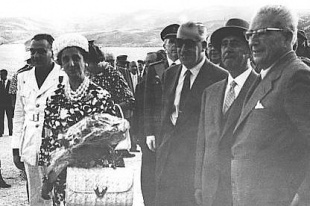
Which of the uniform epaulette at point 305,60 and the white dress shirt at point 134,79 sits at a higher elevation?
the uniform epaulette at point 305,60

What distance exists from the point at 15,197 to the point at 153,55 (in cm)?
162

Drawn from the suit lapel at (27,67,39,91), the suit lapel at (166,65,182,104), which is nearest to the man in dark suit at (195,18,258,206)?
the suit lapel at (166,65,182,104)

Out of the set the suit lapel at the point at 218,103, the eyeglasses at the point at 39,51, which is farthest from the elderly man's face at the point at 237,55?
the eyeglasses at the point at 39,51

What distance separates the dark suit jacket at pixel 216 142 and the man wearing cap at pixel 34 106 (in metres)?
0.86

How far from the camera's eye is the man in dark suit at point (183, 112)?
271 centimetres

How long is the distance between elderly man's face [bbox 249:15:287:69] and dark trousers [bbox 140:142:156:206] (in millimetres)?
1472

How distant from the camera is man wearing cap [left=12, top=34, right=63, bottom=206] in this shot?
2959 millimetres

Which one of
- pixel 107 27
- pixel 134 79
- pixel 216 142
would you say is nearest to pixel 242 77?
pixel 216 142

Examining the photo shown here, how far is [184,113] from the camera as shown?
109 inches

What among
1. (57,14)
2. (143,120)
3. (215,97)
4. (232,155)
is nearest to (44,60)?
(57,14)

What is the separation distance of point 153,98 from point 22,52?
87cm

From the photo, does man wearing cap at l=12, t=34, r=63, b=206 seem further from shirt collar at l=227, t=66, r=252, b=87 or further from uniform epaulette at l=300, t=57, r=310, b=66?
uniform epaulette at l=300, t=57, r=310, b=66

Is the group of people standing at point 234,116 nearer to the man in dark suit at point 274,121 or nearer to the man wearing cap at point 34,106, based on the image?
the man in dark suit at point 274,121

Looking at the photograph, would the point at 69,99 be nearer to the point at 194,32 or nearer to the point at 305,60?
the point at 194,32
